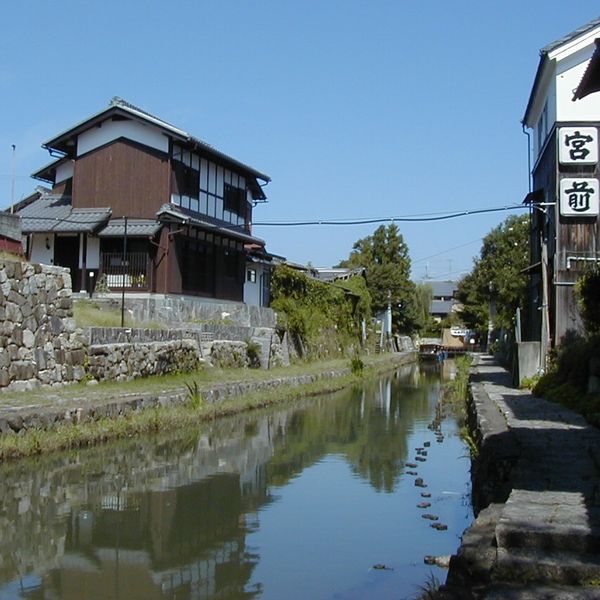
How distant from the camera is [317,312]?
129ft

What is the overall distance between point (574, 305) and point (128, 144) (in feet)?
57.3

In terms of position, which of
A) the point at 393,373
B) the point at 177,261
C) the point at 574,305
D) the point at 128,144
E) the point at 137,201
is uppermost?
the point at 128,144

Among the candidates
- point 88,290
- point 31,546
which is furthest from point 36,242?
point 31,546

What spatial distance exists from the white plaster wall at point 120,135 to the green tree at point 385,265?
3358 cm

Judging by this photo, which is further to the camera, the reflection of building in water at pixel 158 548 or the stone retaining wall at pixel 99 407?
the stone retaining wall at pixel 99 407

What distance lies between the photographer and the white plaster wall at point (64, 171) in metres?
33.0

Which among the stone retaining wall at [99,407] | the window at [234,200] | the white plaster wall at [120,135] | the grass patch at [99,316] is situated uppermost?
the white plaster wall at [120,135]

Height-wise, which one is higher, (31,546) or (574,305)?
(574,305)

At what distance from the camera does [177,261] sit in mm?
30109

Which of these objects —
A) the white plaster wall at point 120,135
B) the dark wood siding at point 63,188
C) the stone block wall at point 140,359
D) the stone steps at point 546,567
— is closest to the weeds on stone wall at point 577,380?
the stone steps at point 546,567

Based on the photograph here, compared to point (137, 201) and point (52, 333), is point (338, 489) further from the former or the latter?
point (137, 201)

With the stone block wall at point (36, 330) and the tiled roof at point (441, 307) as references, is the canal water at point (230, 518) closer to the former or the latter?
the stone block wall at point (36, 330)

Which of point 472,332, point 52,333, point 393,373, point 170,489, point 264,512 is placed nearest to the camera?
point 264,512

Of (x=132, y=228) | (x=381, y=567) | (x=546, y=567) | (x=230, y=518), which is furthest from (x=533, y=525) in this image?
(x=132, y=228)
